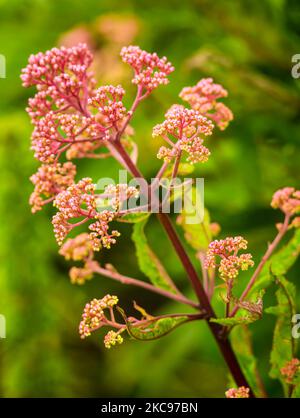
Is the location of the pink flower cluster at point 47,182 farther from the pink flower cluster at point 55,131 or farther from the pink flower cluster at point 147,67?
the pink flower cluster at point 147,67

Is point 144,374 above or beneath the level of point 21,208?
beneath

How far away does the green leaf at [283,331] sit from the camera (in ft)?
2.20

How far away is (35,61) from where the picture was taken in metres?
0.63

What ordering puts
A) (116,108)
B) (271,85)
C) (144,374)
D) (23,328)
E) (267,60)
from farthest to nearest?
(144,374) < (23,328) < (267,60) < (271,85) < (116,108)

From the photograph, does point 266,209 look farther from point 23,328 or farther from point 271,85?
point 23,328

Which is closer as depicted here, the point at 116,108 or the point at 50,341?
the point at 116,108

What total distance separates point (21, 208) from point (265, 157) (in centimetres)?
74

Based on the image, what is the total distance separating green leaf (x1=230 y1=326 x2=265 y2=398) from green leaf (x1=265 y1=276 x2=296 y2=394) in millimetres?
41

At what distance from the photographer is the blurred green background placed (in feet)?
4.05

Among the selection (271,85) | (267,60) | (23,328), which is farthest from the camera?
(23,328)

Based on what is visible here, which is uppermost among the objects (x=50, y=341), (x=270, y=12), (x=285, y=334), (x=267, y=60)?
(x=270, y=12)

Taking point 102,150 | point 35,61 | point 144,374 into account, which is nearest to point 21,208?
point 102,150

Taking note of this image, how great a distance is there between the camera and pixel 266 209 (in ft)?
4.11

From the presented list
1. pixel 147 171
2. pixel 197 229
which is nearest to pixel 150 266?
pixel 197 229
